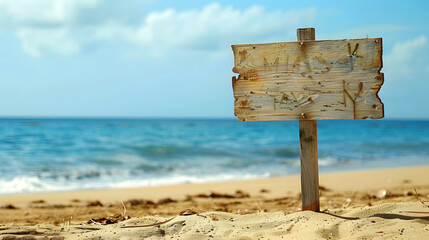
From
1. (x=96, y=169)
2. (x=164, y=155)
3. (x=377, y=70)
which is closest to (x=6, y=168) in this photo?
(x=96, y=169)

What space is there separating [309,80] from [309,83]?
0.09ft

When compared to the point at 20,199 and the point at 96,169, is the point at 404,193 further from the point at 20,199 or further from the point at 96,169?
the point at 96,169

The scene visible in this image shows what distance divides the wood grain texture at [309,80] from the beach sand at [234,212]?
36.5 inches

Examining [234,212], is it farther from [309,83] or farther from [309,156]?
[309,83]

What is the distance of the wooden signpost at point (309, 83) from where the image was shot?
3373 millimetres

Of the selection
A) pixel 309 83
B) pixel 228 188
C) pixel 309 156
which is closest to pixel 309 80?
pixel 309 83

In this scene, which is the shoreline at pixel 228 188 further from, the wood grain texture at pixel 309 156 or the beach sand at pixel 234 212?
the wood grain texture at pixel 309 156

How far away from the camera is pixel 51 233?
354cm

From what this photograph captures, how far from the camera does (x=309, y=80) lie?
11.5ft

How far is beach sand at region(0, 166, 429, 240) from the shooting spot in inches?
130

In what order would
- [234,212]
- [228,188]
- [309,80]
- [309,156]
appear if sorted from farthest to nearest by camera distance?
[228,188] → [234,212] → [309,156] → [309,80]

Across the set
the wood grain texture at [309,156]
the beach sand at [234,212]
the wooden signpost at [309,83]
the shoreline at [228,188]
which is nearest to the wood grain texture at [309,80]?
the wooden signpost at [309,83]

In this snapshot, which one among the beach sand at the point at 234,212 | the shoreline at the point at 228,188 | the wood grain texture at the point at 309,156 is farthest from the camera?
the shoreline at the point at 228,188

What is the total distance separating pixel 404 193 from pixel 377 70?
3.41m
